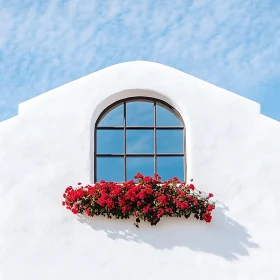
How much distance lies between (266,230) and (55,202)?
275 centimetres

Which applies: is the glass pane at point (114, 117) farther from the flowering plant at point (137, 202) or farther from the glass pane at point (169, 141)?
the flowering plant at point (137, 202)

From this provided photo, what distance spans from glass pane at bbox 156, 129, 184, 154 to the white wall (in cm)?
17

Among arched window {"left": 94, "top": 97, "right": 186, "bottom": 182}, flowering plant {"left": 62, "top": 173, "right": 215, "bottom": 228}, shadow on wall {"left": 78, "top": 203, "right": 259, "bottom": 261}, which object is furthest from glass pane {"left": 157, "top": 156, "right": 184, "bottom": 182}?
shadow on wall {"left": 78, "top": 203, "right": 259, "bottom": 261}

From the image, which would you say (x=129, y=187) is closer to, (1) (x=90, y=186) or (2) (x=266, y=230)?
(1) (x=90, y=186)

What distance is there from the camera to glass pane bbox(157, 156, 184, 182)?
27.7 ft

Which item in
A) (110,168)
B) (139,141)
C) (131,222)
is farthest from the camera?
(139,141)

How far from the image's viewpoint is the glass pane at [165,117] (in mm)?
8633

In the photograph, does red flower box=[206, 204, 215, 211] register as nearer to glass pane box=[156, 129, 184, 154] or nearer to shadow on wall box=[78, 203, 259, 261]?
shadow on wall box=[78, 203, 259, 261]

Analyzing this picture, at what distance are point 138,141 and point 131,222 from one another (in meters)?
1.18

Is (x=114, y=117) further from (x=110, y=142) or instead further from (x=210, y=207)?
(x=210, y=207)

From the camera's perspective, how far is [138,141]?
8547mm

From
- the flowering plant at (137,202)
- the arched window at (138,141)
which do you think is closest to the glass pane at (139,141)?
the arched window at (138,141)

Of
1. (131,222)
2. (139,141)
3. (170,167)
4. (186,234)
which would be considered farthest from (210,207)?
(139,141)

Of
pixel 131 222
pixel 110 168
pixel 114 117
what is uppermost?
pixel 114 117
